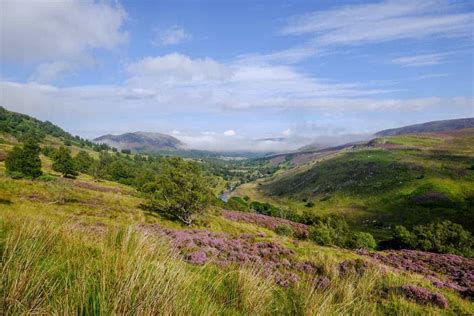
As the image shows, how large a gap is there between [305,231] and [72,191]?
4084cm

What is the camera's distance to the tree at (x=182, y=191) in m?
43.8

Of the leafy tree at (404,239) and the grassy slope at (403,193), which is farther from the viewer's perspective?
the grassy slope at (403,193)

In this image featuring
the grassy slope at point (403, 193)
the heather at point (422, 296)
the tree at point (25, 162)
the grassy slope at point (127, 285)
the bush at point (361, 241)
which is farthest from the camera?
the grassy slope at point (403, 193)

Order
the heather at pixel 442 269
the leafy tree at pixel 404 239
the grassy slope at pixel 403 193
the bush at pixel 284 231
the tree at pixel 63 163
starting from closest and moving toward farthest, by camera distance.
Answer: the heather at pixel 442 269 → the bush at pixel 284 231 → the leafy tree at pixel 404 239 → the tree at pixel 63 163 → the grassy slope at pixel 403 193

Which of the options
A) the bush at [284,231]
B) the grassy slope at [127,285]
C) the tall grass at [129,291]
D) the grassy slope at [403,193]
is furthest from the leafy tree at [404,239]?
the tall grass at [129,291]

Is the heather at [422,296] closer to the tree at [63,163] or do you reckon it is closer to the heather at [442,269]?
the heather at [442,269]

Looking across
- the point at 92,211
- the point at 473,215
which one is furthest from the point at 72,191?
the point at 473,215

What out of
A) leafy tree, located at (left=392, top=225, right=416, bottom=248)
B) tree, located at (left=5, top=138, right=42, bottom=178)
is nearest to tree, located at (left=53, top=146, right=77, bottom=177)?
tree, located at (left=5, top=138, right=42, bottom=178)

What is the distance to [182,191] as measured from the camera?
146 ft

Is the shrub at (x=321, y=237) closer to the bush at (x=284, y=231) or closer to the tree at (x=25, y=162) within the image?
the bush at (x=284, y=231)

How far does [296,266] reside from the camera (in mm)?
14500

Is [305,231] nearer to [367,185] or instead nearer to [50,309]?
[50,309]

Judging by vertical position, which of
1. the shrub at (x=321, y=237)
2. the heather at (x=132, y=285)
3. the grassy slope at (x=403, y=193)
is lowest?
the grassy slope at (x=403, y=193)

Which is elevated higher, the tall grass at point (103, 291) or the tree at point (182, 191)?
the tall grass at point (103, 291)
